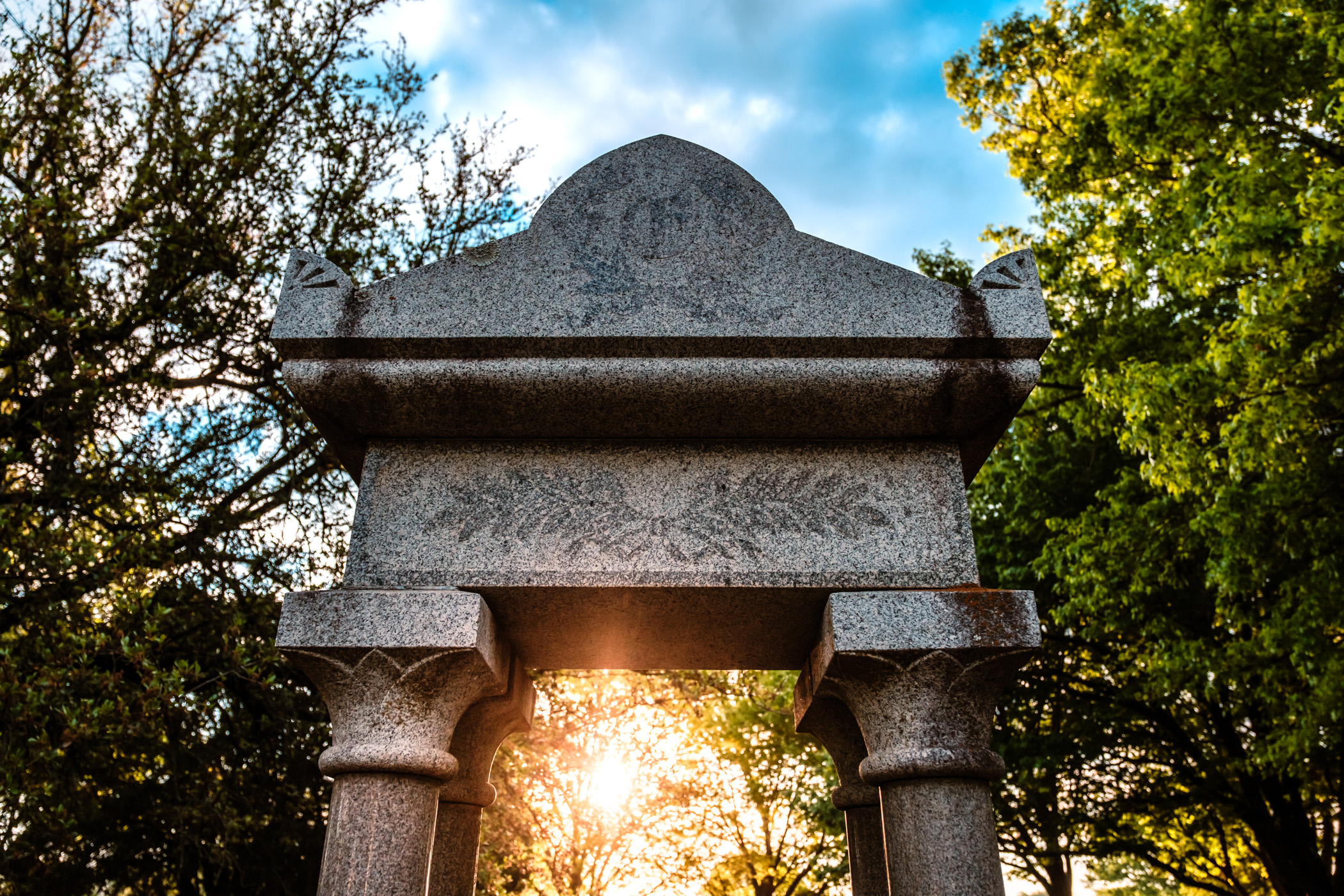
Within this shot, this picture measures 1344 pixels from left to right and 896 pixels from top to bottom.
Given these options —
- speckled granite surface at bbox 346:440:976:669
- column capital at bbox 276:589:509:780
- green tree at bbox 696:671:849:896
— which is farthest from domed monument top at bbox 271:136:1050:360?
green tree at bbox 696:671:849:896

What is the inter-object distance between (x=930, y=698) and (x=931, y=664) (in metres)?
0.10

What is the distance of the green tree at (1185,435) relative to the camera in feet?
23.6

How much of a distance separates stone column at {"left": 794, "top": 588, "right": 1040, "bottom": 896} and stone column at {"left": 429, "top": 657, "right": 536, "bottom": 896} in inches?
54.7

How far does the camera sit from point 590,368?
2.77 metres

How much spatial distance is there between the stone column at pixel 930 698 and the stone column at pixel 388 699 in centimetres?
118

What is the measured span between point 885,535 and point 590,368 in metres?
1.11

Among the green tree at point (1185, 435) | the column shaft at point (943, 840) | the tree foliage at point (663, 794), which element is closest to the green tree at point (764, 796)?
the tree foliage at point (663, 794)

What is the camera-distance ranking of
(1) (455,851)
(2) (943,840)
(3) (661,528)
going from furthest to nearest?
(1) (455,851), (3) (661,528), (2) (943,840)

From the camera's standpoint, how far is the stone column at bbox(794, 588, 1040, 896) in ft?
8.07

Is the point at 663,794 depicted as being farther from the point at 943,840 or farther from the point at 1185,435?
the point at 943,840

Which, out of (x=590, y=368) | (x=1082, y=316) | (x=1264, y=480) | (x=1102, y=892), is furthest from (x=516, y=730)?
(x=1102, y=892)

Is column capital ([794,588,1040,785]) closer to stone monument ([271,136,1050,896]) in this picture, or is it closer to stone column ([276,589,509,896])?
stone monument ([271,136,1050,896])

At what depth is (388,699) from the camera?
2555 millimetres

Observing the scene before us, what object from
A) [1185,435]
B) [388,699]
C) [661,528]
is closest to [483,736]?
[388,699]
